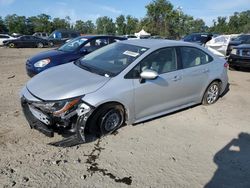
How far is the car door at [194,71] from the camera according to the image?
5.45 metres

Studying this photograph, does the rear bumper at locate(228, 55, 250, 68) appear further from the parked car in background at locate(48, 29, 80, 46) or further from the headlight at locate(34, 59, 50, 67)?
the parked car in background at locate(48, 29, 80, 46)

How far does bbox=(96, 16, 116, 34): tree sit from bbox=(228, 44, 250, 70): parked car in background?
75431 mm

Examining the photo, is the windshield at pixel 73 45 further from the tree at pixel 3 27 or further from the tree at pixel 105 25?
the tree at pixel 105 25

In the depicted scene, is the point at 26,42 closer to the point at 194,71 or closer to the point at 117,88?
the point at 194,71

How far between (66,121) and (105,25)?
8923cm

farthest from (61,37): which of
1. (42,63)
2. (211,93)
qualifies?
(211,93)

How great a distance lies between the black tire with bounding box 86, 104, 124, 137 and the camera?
421cm

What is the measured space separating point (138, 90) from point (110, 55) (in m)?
1.11

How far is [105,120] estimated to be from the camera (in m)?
4.39

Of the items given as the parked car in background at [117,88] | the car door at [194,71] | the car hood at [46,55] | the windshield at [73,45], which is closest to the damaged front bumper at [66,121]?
the parked car in background at [117,88]

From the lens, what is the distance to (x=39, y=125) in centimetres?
412

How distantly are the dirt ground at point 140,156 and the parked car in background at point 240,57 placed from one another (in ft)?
20.7

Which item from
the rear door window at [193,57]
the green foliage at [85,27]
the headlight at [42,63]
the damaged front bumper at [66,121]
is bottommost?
the green foliage at [85,27]

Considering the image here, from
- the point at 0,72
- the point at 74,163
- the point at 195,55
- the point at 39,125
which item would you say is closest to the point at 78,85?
the point at 39,125
